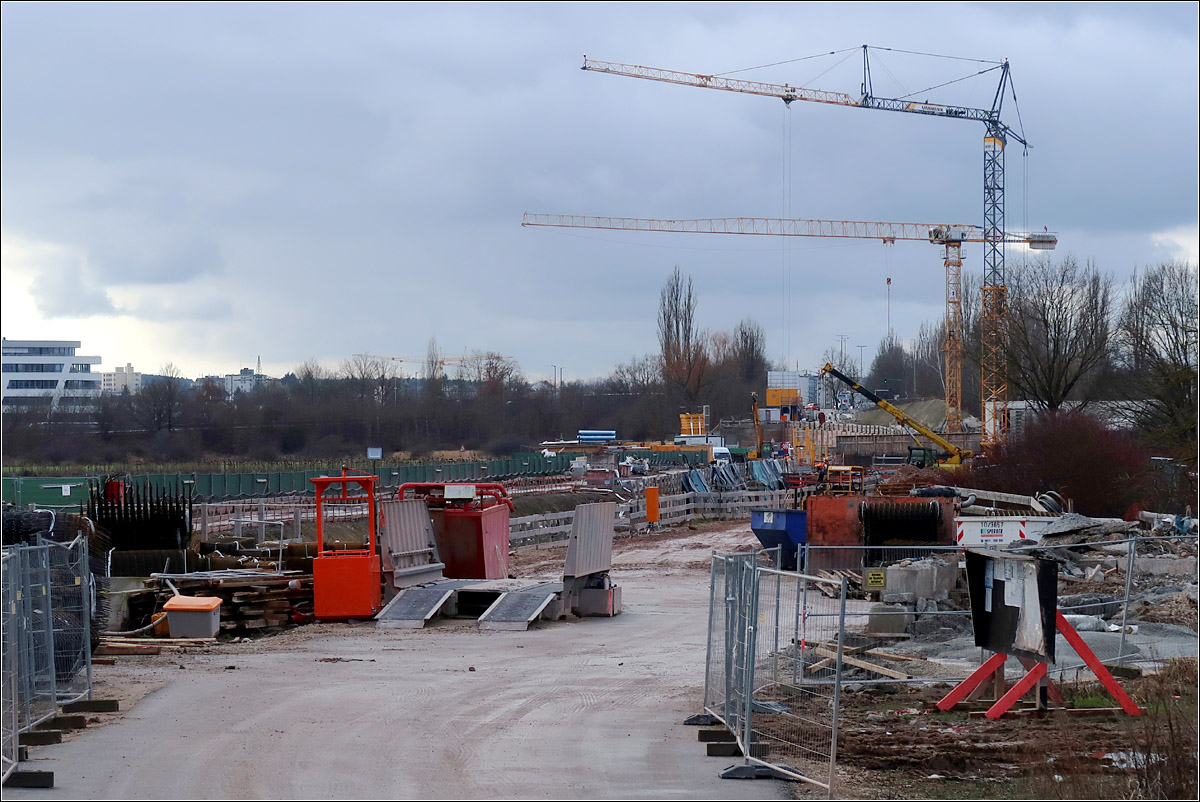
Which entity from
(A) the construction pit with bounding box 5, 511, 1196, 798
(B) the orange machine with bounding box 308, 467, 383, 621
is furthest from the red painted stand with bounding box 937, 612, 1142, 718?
(B) the orange machine with bounding box 308, 467, 383, 621

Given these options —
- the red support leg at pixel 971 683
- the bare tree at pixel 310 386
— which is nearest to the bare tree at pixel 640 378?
the bare tree at pixel 310 386

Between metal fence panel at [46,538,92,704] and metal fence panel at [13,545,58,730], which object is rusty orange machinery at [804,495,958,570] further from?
metal fence panel at [13,545,58,730]

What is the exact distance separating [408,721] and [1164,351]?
3073cm

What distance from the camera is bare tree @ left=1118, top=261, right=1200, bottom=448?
861 inches

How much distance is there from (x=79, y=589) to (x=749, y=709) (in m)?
8.39

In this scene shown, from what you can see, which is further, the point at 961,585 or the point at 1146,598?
the point at 961,585

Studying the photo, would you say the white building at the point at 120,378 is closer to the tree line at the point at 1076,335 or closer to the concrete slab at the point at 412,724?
the tree line at the point at 1076,335

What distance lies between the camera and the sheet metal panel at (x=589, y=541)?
2027cm

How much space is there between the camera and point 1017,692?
10789 millimetres

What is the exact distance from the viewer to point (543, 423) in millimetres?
111750

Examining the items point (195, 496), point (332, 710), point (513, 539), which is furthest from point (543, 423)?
point (332, 710)

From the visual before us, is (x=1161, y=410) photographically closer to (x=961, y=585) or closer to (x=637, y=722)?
(x=961, y=585)

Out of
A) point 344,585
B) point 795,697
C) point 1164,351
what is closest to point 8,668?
point 795,697

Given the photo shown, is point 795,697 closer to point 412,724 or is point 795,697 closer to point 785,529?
point 412,724
